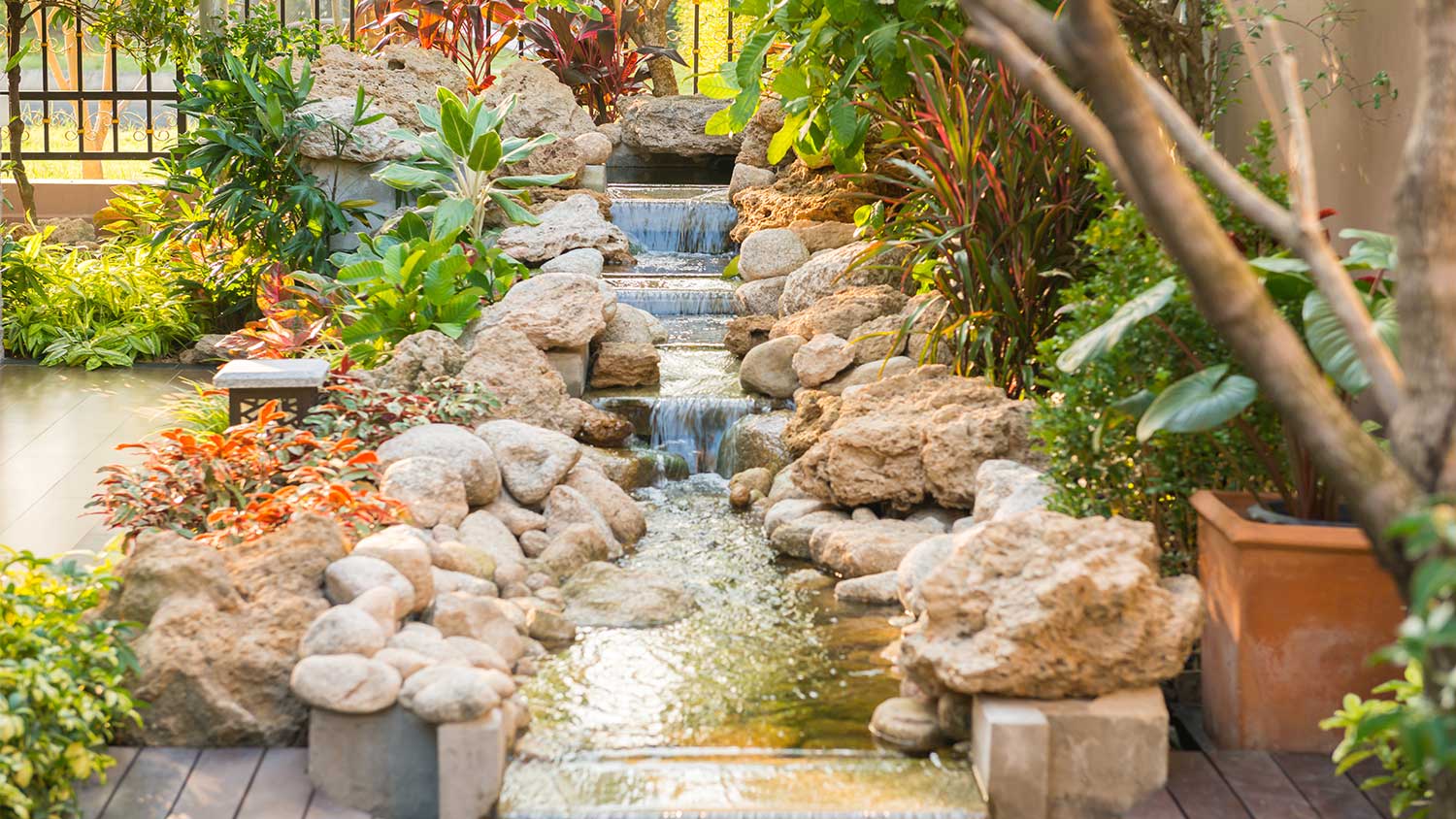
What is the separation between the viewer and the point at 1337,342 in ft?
10.5

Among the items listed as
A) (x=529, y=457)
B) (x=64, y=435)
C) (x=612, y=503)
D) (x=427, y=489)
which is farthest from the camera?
(x=64, y=435)

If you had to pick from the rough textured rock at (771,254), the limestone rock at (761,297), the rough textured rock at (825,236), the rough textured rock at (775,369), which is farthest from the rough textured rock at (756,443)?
the rough textured rock at (825,236)

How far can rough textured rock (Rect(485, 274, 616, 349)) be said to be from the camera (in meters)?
6.97

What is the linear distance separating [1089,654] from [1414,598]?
1519 millimetres

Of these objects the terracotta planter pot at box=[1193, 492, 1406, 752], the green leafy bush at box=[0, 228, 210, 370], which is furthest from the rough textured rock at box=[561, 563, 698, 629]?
the green leafy bush at box=[0, 228, 210, 370]

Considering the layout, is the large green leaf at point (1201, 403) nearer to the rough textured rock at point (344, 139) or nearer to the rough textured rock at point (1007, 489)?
the rough textured rock at point (1007, 489)

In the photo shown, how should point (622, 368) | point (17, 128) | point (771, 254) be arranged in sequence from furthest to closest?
point (17, 128), point (771, 254), point (622, 368)

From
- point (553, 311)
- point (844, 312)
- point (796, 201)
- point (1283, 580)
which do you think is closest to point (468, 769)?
point (1283, 580)

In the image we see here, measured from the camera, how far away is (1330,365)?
3191mm

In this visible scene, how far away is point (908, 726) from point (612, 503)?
230 centimetres

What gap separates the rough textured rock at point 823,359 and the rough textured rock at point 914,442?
29.4 inches

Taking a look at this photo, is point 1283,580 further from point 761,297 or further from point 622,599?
point 761,297

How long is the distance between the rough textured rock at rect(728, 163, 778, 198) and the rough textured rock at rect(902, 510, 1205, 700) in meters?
6.90

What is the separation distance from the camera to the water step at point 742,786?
326 centimetres
